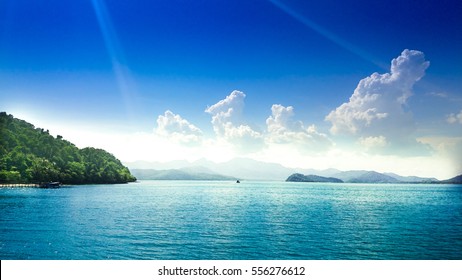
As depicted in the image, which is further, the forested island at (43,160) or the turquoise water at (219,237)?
the forested island at (43,160)

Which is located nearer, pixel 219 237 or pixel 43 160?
pixel 219 237

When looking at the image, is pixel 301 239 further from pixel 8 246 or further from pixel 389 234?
pixel 8 246

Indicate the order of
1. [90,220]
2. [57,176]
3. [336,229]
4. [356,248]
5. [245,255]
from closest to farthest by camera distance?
[245,255], [356,248], [336,229], [90,220], [57,176]

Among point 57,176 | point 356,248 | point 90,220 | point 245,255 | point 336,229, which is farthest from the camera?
point 57,176

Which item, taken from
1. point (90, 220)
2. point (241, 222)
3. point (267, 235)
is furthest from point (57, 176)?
point (267, 235)

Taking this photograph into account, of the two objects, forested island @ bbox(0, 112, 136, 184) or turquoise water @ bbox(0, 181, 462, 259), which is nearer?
turquoise water @ bbox(0, 181, 462, 259)

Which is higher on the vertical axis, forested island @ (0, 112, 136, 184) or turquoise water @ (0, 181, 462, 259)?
forested island @ (0, 112, 136, 184)

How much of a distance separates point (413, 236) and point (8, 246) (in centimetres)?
3853

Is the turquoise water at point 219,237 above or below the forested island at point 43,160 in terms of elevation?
below

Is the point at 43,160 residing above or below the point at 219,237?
above

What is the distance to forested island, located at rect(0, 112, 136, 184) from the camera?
129375 millimetres

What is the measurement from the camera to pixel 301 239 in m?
35.2

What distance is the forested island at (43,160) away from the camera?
12938 cm

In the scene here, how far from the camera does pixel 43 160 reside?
14425cm
